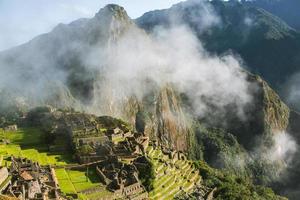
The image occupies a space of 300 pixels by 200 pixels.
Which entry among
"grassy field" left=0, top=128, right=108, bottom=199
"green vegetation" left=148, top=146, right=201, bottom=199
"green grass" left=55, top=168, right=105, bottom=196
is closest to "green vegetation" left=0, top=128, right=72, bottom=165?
"grassy field" left=0, top=128, right=108, bottom=199

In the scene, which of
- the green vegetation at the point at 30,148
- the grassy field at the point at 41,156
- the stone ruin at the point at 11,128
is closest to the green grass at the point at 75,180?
the grassy field at the point at 41,156

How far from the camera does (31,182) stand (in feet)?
160

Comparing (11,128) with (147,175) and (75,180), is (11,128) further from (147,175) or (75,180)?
(147,175)

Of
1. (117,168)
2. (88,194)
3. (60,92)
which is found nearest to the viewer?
(88,194)

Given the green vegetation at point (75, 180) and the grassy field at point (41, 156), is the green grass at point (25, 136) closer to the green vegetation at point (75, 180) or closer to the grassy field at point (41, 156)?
the grassy field at point (41, 156)

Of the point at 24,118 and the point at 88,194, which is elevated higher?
the point at 24,118

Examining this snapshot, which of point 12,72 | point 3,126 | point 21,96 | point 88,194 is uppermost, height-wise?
point 12,72

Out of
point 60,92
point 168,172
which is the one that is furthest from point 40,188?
point 60,92

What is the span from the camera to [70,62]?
7712 inches

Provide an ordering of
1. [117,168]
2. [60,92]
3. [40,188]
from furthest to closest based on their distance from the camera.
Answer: [60,92], [117,168], [40,188]

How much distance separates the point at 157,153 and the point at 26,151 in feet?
65.9

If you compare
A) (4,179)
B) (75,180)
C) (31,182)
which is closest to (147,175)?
(75,180)

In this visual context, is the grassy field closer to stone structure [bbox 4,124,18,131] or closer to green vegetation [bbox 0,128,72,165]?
green vegetation [bbox 0,128,72,165]

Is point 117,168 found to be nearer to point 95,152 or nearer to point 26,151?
point 95,152
